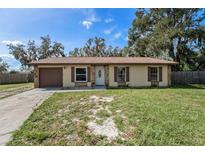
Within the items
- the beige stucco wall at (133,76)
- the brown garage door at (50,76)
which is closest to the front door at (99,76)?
the beige stucco wall at (133,76)

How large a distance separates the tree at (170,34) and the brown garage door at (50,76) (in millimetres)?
13979

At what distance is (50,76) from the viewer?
17984mm

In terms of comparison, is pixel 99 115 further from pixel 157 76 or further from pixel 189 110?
pixel 157 76

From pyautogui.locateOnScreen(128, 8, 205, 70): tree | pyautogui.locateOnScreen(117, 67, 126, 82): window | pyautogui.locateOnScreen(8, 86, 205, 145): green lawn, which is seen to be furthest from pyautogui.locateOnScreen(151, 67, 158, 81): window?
pyautogui.locateOnScreen(8, 86, 205, 145): green lawn

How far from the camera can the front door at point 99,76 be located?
18.3 m

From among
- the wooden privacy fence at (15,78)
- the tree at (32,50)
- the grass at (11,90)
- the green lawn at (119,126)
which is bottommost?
the green lawn at (119,126)

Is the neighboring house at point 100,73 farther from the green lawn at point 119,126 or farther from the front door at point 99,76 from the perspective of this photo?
the green lawn at point 119,126

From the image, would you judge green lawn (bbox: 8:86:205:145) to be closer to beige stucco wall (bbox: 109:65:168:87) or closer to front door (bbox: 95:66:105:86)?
beige stucco wall (bbox: 109:65:168:87)

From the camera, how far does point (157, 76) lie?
1848cm

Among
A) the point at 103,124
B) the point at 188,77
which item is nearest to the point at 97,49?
the point at 188,77

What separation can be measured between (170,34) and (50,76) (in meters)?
15.4

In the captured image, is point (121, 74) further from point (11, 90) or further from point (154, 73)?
point (11, 90)
